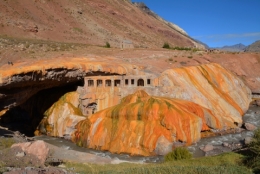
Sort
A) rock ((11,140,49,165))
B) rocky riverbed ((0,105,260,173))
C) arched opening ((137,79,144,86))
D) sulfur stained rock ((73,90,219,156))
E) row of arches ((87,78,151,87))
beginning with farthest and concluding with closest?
arched opening ((137,79,144,86)) < row of arches ((87,78,151,87)) < sulfur stained rock ((73,90,219,156)) < rock ((11,140,49,165)) < rocky riverbed ((0,105,260,173))

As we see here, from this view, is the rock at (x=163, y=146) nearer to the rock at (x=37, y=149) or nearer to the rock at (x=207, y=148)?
the rock at (x=207, y=148)

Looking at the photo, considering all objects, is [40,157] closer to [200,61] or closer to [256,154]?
[256,154]

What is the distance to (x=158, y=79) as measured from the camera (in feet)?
95.1

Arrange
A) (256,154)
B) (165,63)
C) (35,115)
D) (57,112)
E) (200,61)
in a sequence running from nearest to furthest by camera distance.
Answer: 1. (256,154)
2. (57,112)
3. (35,115)
4. (165,63)
5. (200,61)

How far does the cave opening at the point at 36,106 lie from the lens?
2978cm

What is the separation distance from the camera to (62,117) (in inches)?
1065

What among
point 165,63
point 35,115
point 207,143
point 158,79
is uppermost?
point 165,63

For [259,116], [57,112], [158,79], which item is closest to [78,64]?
[57,112]

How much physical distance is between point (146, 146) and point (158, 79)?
30.6 ft

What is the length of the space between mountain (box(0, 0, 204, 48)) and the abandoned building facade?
28.4 meters

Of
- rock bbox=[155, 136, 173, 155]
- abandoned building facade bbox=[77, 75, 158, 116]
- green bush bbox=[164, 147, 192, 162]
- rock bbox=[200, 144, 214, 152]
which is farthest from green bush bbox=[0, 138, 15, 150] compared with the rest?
rock bbox=[200, 144, 214, 152]

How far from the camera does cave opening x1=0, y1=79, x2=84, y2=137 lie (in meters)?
29.8

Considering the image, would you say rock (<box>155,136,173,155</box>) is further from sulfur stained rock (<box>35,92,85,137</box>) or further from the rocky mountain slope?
sulfur stained rock (<box>35,92,85,137</box>)

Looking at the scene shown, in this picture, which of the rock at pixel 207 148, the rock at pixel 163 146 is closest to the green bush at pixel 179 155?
the rock at pixel 163 146
